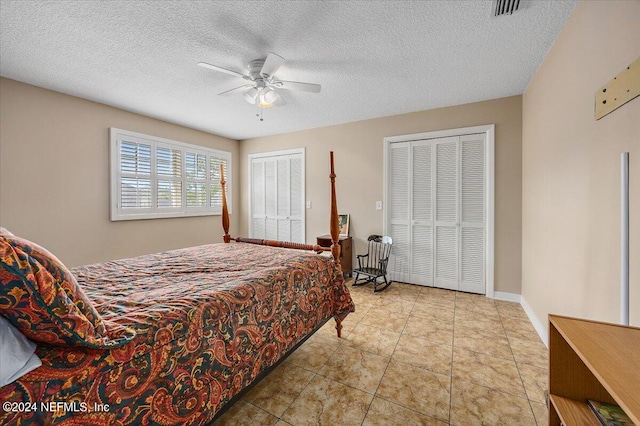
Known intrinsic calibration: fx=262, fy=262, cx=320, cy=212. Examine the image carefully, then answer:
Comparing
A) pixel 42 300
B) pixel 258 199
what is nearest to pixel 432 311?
pixel 42 300

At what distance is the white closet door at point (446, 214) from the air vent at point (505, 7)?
1.90 meters

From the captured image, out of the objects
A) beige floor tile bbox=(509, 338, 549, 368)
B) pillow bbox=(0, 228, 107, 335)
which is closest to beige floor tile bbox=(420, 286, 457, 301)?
beige floor tile bbox=(509, 338, 549, 368)

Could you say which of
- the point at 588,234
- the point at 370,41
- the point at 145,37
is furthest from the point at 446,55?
the point at 145,37

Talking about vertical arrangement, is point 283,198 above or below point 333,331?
above

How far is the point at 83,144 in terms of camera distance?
3246 millimetres

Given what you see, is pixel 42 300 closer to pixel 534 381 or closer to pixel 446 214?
pixel 534 381

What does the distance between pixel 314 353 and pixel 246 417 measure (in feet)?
2.50

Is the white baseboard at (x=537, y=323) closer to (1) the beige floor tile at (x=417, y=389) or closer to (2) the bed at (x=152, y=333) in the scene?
(1) the beige floor tile at (x=417, y=389)

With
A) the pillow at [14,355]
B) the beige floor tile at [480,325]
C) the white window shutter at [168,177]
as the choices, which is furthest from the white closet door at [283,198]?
the pillow at [14,355]

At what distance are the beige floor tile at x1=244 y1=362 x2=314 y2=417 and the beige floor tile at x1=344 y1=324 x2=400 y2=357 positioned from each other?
581 millimetres

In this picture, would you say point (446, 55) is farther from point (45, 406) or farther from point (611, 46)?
point (45, 406)

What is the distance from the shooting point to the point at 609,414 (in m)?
0.99

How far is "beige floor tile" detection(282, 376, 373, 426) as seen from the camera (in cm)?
152

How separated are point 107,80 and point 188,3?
5.54 ft
